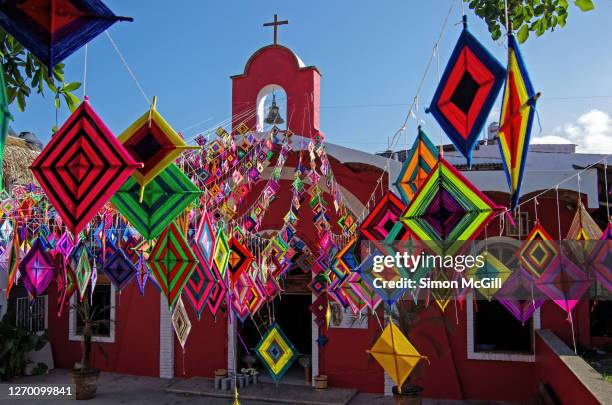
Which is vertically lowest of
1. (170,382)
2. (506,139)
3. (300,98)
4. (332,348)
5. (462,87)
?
(170,382)

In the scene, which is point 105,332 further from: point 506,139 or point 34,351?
point 506,139

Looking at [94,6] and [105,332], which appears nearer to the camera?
[94,6]

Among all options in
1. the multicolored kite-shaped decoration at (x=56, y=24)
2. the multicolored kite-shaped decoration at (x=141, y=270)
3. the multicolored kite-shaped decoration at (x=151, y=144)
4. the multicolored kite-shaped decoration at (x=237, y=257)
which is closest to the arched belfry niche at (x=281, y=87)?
the multicolored kite-shaped decoration at (x=141, y=270)

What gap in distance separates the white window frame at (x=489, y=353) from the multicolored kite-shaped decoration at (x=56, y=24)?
342 inches

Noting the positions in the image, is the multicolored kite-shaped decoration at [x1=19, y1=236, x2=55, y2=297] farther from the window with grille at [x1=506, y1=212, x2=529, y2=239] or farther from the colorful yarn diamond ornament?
the window with grille at [x1=506, y1=212, x2=529, y2=239]

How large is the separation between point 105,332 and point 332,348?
600 cm

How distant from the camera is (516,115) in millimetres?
3434

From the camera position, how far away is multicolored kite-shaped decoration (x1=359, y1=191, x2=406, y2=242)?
649 cm

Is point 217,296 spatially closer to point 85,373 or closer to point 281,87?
point 85,373

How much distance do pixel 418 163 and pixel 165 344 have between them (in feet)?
29.2

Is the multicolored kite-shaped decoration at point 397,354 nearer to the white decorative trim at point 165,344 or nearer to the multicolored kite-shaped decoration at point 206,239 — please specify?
the multicolored kite-shaped decoration at point 206,239

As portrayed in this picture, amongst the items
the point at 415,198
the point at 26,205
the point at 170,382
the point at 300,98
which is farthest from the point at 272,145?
the point at 415,198

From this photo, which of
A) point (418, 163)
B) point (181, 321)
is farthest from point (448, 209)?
point (181, 321)

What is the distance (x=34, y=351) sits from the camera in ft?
43.0
